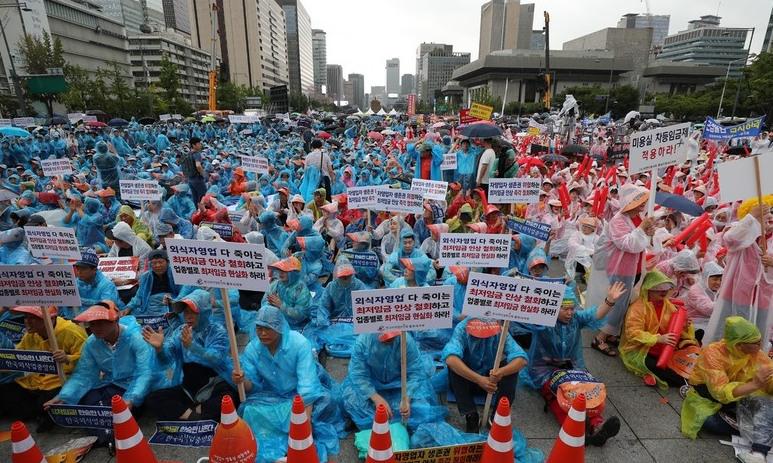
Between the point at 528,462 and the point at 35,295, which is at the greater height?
the point at 35,295

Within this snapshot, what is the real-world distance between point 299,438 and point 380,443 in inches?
21.6

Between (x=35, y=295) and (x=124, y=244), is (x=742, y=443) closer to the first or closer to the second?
(x=35, y=295)

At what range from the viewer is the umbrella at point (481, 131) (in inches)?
397

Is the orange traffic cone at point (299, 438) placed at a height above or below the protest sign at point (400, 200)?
below

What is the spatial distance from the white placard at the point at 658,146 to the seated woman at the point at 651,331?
4.65 feet

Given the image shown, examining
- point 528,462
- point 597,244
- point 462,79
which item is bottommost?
point 528,462

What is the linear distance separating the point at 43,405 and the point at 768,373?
20.2 feet

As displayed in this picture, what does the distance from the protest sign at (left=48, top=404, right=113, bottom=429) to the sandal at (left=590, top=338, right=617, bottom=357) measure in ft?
17.3

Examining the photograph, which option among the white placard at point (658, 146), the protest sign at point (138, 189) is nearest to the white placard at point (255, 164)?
the protest sign at point (138, 189)

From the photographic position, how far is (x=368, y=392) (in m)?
3.78

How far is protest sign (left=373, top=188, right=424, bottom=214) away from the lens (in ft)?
20.5

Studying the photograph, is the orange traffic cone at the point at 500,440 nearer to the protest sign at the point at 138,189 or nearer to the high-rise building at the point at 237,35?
the protest sign at the point at 138,189

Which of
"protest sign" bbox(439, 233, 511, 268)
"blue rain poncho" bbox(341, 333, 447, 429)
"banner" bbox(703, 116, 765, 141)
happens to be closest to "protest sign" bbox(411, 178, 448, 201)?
"protest sign" bbox(439, 233, 511, 268)

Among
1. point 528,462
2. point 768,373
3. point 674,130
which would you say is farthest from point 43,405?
point 674,130
